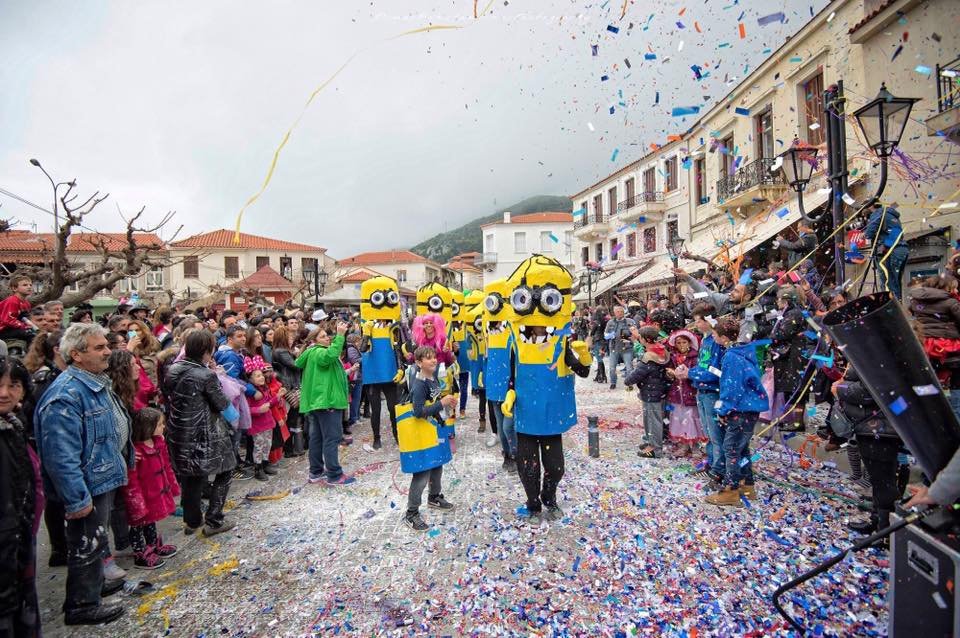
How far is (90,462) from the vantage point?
9.88ft

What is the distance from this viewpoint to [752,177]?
14000 mm

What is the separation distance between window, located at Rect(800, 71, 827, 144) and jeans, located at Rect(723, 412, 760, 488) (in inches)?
435

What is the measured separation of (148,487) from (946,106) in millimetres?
12746

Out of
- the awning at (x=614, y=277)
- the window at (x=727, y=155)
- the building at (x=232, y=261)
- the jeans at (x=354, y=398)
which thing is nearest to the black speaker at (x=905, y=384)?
the jeans at (x=354, y=398)

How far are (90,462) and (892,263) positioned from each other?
8851mm

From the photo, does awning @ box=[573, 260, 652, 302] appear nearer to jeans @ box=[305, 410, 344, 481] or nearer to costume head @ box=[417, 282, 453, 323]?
costume head @ box=[417, 282, 453, 323]

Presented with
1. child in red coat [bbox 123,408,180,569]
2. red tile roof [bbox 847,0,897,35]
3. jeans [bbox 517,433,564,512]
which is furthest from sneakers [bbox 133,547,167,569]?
red tile roof [bbox 847,0,897,35]

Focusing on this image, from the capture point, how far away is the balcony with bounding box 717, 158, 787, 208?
1351 centimetres

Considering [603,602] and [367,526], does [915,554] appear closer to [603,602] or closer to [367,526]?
[603,602]

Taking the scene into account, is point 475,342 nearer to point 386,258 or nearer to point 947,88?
point 947,88

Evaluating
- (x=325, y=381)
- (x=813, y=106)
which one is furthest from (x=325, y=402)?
(x=813, y=106)

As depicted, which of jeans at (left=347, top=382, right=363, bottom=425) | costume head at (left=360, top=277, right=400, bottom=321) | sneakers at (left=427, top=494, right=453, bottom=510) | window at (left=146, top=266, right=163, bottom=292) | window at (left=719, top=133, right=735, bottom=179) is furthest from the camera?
window at (left=146, top=266, right=163, bottom=292)

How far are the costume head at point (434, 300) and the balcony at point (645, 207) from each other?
19146 mm

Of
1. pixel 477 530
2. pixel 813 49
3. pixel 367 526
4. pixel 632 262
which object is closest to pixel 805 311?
pixel 477 530
